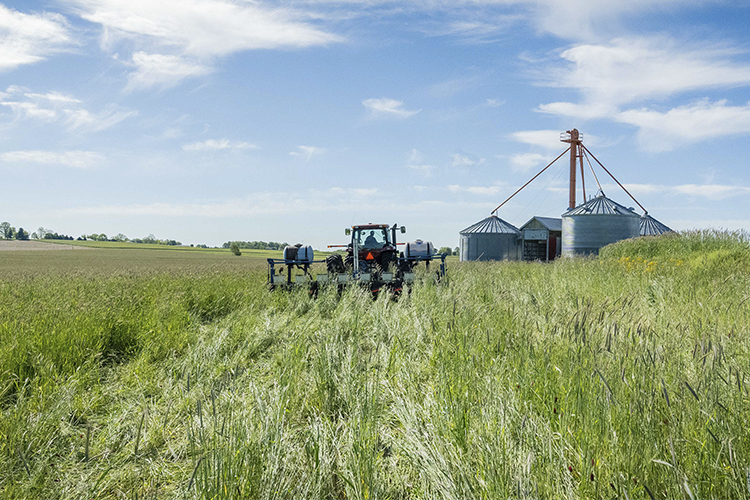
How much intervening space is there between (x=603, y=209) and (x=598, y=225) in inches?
53.5

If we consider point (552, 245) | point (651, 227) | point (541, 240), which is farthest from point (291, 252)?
point (651, 227)

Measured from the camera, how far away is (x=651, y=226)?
3706cm

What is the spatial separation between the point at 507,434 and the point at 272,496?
4.36 feet

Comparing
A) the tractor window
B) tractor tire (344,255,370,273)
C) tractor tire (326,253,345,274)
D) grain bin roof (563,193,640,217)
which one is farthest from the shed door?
tractor tire (326,253,345,274)

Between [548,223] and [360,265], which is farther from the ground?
[548,223]

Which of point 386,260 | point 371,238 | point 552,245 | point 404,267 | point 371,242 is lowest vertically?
point 404,267

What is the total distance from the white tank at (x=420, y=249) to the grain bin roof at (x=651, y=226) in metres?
30.1

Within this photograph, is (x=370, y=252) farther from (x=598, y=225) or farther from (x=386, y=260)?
(x=598, y=225)

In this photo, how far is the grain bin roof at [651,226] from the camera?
36406 mm

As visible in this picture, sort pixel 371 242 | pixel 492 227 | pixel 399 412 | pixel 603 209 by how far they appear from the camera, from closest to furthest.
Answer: pixel 399 412 < pixel 371 242 < pixel 603 209 < pixel 492 227

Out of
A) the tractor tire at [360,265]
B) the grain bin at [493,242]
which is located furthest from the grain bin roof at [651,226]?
the tractor tire at [360,265]

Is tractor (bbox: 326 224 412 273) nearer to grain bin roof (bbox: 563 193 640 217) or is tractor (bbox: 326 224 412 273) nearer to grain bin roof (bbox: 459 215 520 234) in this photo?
grain bin roof (bbox: 563 193 640 217)

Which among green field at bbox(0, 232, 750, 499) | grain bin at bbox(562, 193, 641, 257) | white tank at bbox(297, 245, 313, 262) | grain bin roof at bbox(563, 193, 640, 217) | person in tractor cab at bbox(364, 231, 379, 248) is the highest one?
grain bin roof at bbox(563, 193, 640, 217)

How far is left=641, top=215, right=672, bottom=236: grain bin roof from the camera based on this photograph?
3641 centimetres
